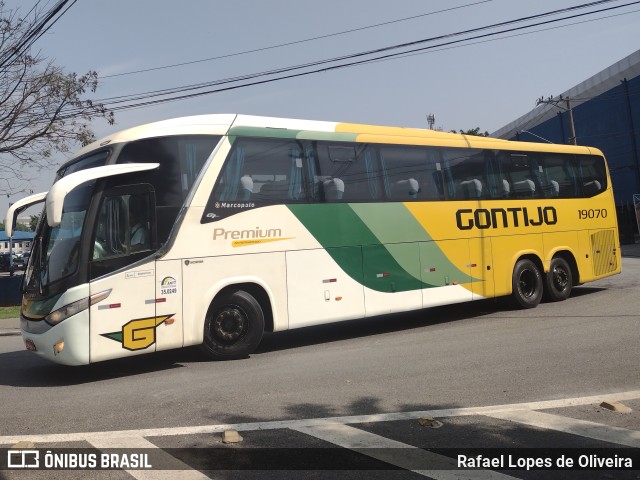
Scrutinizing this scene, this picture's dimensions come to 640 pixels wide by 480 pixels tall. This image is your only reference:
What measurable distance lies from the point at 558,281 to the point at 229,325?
8.18 meters

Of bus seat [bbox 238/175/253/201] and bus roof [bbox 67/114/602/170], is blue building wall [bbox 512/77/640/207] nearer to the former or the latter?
bus roof [bbox 67/114/602/170]

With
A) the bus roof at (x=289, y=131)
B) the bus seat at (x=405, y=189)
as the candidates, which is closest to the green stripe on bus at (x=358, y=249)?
the bus seat at (x=405, y=189)

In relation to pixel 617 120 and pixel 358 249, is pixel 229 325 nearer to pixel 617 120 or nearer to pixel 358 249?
pixel 358 249

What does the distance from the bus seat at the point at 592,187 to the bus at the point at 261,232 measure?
1.87 m

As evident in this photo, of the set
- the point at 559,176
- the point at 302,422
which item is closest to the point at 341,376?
the point at 302,422

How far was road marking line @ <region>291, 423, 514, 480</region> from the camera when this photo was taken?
368 centimetres

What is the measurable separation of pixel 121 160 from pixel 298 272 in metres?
3.12

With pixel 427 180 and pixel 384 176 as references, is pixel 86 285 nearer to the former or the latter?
pixel 384 176

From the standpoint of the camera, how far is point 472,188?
11.0m

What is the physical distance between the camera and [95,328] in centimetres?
686

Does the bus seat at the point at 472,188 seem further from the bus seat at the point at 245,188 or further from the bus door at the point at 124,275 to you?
the bus door at the point at 124,275

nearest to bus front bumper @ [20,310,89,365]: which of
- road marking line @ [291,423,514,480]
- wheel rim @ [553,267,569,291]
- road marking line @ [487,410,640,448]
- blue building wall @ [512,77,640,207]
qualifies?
road marking line @ [291,423,514,480]

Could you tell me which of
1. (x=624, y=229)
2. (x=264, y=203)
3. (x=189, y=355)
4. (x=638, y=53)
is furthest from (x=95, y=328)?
(x=638, y=53)

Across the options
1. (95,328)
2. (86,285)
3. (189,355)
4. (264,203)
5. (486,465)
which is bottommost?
(486,465)
